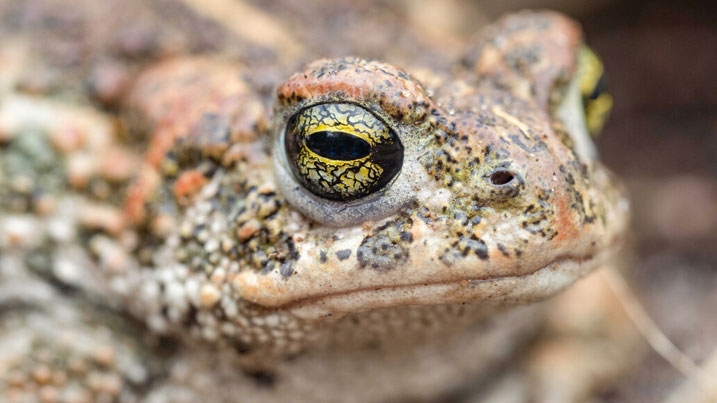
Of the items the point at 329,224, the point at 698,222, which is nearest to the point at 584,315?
the point at 698,222

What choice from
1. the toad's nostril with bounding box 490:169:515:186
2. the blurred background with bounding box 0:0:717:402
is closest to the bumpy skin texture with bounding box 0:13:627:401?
the toad's nostril with bounding box 490:169:515:186

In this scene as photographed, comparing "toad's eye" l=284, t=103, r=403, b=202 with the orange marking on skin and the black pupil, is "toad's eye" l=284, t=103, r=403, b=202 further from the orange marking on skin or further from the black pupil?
the orange marking on skin

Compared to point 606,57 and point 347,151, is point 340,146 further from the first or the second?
point 606,57

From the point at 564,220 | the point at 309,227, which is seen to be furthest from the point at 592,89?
the point at 309,227

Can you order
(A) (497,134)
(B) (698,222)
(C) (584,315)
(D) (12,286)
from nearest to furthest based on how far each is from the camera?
(A) (497,134), (D) (12,286), (C) (584,315), (B) (698,222)

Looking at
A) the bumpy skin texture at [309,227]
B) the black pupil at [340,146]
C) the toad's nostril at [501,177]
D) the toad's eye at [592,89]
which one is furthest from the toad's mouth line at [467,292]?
the toad's eye at [592,89]

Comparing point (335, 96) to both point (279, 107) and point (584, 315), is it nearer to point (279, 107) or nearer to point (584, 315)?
point (279, 107)
